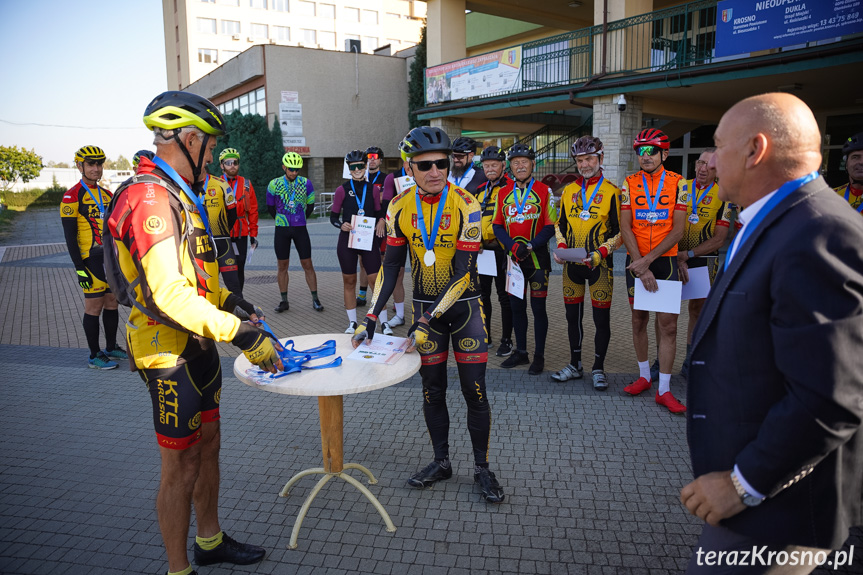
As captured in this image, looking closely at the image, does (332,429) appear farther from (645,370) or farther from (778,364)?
(645,370)

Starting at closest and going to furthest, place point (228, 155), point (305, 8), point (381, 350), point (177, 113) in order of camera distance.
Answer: point (177, 113) < point (381, 350) < point (228, 155) < point (305, 8)

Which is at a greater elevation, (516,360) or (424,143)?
(424,143)

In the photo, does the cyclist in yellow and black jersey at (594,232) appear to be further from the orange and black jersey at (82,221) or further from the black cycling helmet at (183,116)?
the orange and black jersey at (82,221)

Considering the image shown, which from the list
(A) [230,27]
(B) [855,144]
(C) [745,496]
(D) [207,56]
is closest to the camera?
(C) [745,496]

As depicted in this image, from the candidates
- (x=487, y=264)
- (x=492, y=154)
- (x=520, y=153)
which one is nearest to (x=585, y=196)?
(x=520, y=153)

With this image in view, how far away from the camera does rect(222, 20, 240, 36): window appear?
5784 centimetres

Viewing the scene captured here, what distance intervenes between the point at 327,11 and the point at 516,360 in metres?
67.0

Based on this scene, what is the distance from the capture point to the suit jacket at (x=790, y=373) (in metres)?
1.49

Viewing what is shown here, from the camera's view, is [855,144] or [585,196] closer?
[855,144]

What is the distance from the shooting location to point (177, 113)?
2.74 meters

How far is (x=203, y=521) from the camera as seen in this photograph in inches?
125

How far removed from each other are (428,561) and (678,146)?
2082cm

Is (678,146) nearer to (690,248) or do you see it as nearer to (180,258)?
(690,248)

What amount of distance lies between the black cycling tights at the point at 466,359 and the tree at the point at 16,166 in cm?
5282
